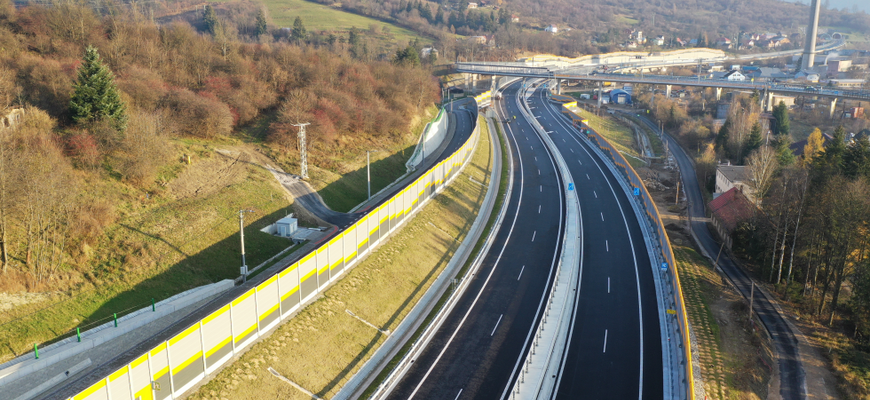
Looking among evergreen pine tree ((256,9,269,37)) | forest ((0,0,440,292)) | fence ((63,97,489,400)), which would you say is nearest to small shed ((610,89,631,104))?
forest ((0,0,440,292))

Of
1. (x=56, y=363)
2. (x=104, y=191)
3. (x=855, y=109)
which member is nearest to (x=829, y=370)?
(x=56, y=363)

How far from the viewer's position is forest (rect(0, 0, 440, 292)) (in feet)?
99.6

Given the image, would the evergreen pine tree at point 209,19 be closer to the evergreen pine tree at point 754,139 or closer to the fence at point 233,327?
the fence at point 233,327

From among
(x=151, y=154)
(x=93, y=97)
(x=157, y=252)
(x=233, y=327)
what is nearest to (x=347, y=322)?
(x=233, y=327)

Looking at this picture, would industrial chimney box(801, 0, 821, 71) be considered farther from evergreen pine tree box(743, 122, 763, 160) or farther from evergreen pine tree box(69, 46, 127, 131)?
evergreen pine tree box(69, 46, 127, 131)

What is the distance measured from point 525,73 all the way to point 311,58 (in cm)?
7529

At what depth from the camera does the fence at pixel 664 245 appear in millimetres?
27141

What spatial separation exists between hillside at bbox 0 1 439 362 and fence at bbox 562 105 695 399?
25.7 metres

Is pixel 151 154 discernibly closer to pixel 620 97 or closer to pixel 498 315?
pixel 498 315

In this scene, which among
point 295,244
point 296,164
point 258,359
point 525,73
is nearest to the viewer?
point 258,359

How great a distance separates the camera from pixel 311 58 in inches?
3061

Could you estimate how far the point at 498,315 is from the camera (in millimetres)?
34156

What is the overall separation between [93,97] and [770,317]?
5170cm

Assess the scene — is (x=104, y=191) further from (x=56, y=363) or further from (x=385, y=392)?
(x=385, y=392)
